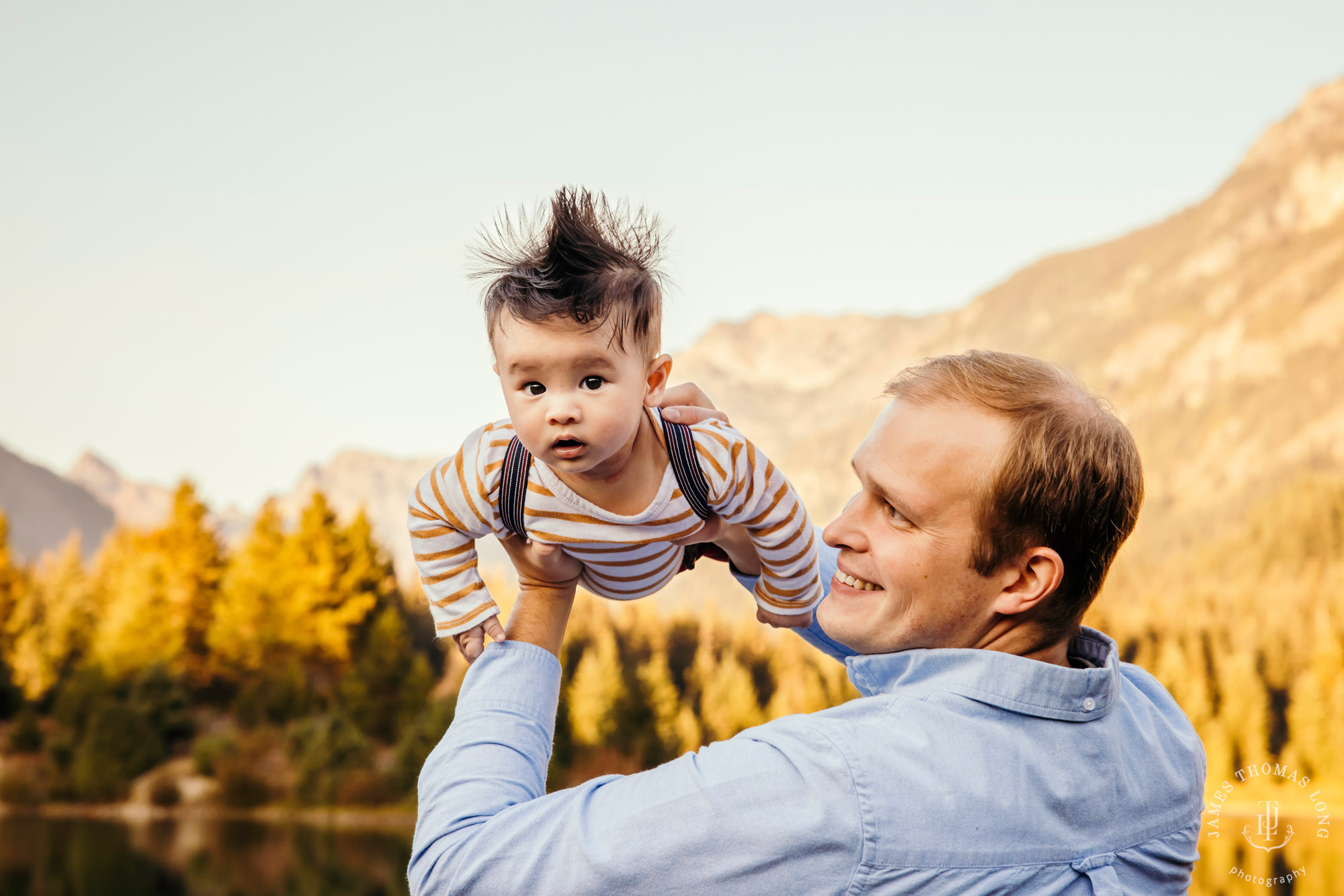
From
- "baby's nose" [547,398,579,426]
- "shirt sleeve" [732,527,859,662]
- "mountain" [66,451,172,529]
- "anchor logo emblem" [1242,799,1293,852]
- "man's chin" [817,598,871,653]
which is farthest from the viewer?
"mountain" [66,451,172,529]

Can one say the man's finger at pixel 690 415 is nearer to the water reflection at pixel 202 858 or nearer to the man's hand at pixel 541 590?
the man's hand at pixel 541 590

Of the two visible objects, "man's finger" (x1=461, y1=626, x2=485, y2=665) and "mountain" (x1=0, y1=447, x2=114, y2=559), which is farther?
"mountain" (x1=0, y1=447, x2=114, y2=559)

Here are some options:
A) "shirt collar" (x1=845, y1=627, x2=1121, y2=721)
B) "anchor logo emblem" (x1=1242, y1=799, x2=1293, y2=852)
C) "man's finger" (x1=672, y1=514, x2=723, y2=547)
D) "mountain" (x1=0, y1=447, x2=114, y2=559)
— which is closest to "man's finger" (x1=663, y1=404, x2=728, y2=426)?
"man's finger" (x1=672, y1=514, x2=723, y2=547)

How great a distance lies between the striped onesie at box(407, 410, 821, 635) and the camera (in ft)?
5.88

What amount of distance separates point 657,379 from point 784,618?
55 centimetres

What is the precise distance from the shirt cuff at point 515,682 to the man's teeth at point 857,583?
1.51 ft

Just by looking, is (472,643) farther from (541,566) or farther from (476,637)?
(541,566)

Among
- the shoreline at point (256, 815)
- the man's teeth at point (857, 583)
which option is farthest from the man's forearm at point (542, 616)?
the shoreline at point (256, 815)

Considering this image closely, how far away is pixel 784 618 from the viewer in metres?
2.02

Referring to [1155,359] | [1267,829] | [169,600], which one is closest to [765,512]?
[169,600]

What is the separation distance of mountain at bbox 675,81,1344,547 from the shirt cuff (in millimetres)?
17671

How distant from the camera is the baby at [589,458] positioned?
1646 millimetres

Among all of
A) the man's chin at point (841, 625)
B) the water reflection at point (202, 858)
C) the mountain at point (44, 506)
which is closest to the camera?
the man's chin at point (841, 625)

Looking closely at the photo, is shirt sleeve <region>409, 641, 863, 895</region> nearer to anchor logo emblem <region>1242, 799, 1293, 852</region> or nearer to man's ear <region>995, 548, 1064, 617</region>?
man's ear <region>995, 548, 1064, 617</region>
